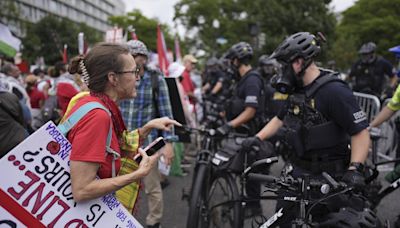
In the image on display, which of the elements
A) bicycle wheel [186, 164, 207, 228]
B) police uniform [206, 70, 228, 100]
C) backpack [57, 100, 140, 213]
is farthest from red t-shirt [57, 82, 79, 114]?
police uniform [206, 70, 228, 100]

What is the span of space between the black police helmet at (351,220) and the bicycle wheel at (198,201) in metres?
1.49

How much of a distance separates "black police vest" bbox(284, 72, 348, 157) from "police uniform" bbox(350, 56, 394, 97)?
613 cm

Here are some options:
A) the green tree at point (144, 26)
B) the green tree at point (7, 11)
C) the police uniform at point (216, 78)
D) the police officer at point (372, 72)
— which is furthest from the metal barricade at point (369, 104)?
the green tree at point (144, 26)

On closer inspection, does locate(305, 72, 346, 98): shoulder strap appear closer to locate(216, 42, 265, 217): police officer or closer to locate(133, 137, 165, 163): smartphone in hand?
locate(133, 137, 165, 163): smartphone in hand

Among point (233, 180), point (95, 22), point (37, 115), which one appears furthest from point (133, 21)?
point (233, 180)

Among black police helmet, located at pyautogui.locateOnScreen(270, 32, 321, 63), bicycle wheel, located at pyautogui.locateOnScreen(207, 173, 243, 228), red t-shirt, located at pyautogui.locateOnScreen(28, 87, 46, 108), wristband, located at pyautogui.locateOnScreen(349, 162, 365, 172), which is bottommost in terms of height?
bicycle wheel, located at pyautogui.locateOnScreen(207, 173, 243, 228)

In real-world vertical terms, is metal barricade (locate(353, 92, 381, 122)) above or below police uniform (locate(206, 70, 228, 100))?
below

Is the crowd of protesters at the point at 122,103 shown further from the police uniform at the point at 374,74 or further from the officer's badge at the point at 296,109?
the officer's badge at the point at 296,109

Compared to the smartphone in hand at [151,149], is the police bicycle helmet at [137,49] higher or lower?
higher

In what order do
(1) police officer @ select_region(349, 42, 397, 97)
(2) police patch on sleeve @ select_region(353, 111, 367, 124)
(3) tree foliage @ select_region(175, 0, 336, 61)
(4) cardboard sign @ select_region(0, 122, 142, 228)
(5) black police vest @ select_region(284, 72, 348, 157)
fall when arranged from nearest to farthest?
1. (4) cardboard sign @ select_region(0, 122, 142, 228)
2. (2) police patch on sleeve @ select_region(353, 111, 367, 124)
3. (5) black police vest @ select_region(284, 72, 348, 157)
4. (1) police officer @ select_region(349, 42, 397, 97)
5. (3) tree foliage @ select_region(175, 0, 336, 61)

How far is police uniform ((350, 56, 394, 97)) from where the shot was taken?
8031 mm

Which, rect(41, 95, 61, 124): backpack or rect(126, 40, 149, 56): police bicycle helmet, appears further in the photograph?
rect(41, 95, 61, 124): backpack

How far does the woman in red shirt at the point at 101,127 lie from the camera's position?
170 cm

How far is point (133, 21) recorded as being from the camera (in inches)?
2367
